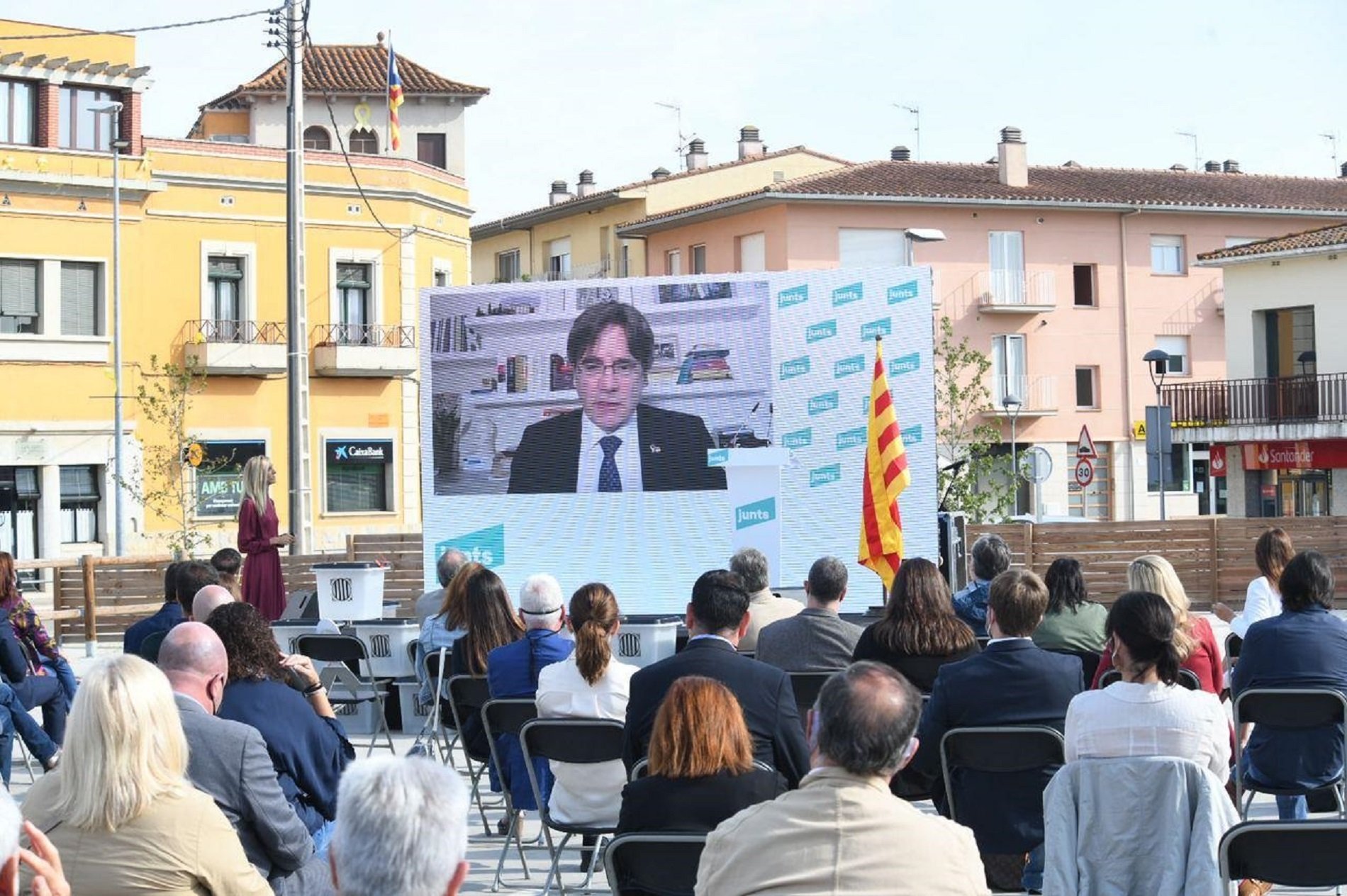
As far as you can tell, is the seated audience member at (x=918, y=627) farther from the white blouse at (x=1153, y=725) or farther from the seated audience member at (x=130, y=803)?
the seated audience member at (x=130, y=803)

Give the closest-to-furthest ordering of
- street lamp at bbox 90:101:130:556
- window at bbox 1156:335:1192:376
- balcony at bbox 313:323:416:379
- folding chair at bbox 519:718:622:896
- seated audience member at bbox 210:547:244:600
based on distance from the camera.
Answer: folding chair at bbox 519:718:622:896 → seated audience member at bbox 210:547:244:600 → street lamp at bbox 90:101:130:556 → balcony at bbox 313:323:416:379 → window at bbox 1156:335:1192:376

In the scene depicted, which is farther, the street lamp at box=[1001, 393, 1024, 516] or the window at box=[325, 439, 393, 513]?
the street lamp at box=[1001, 393, 1024, 516]

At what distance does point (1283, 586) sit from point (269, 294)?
3374cm

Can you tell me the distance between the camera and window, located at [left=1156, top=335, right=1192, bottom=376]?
165 ft

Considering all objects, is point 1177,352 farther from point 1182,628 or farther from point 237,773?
point 237,773

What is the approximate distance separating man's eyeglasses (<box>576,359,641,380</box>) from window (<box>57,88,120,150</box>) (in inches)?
904

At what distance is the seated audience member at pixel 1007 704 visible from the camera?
246 inches

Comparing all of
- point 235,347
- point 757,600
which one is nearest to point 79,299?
point 235,347

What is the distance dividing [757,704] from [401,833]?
3238 millimetres

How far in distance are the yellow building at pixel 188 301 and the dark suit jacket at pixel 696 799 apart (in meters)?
32.5

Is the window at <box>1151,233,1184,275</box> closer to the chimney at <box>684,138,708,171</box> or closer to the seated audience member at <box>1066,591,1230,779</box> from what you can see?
the chimney at <box>684,138,708,171</box>

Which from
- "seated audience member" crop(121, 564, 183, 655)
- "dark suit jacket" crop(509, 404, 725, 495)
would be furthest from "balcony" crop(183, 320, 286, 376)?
"seated audience member" crop(121, 564, 183, 655)

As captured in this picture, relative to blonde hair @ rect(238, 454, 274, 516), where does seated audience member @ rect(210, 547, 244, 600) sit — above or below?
below

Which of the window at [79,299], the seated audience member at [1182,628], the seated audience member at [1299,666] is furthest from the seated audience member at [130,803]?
the window at [79,299]
